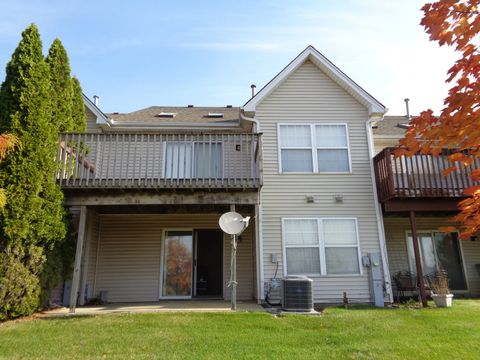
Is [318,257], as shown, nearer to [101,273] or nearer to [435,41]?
[101,273]

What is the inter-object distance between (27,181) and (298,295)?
6257 millimetres

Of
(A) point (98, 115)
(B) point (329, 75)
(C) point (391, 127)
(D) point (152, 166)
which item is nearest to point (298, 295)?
(D) point (152, 166)

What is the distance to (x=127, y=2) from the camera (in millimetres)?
8453

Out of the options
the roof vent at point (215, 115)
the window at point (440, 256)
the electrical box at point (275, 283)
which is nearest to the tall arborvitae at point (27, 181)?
the electrical box at point (275, 283)

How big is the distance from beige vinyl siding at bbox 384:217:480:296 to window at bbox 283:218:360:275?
2.14 metres

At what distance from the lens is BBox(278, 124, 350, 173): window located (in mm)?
10367

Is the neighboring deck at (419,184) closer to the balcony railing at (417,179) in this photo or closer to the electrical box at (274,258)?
the balcony railing at (417,179)

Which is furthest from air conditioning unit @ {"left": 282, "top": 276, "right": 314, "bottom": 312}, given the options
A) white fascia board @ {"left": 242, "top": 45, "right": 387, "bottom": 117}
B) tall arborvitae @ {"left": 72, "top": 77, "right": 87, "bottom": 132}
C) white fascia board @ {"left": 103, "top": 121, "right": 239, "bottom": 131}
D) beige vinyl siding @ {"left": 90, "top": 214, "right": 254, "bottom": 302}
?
tall arborvitae @ {"left": 72, "top": 77, "right": 87, "bottom": 132}

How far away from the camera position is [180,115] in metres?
13.7

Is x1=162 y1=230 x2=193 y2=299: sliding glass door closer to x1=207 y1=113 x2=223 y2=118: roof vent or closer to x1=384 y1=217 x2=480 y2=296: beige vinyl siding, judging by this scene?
x1=207 y1=113 x2=223 y2=118: roof vent

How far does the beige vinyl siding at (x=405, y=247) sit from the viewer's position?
11039mm

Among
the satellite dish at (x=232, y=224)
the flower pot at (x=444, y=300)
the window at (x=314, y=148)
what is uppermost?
the window at (x=314, y=148)

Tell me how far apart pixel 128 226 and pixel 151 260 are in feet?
4.18

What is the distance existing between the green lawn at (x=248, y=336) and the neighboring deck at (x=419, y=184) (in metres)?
3.08
